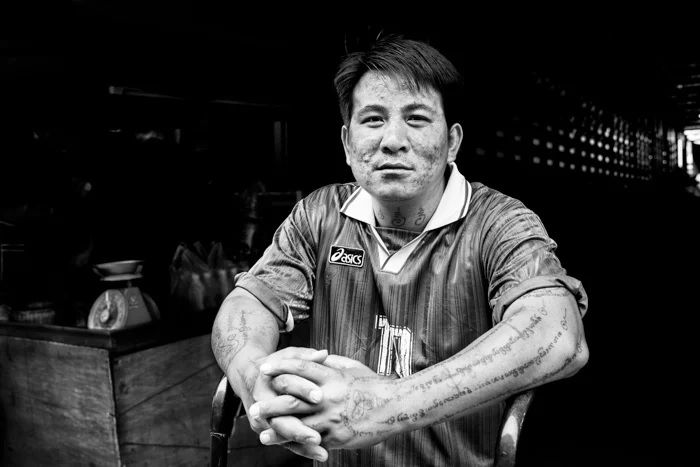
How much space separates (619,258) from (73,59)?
7.54m

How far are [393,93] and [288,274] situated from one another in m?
0.62

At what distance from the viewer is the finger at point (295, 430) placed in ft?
3.94

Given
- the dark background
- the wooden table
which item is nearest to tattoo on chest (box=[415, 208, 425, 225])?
the wooden table

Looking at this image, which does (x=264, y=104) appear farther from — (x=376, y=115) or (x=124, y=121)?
(x=376, y=115)

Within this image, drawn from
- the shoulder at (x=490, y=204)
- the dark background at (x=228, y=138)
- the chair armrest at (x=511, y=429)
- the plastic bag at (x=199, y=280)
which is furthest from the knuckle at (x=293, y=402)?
the dark background at (x=228, y=138)

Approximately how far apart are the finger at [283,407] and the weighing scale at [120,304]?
158 centimetres

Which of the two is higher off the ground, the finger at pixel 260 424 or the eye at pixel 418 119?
the eye at pixel 418 119

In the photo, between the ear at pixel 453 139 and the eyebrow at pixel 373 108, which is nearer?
the eyebrow at pixel 373 108

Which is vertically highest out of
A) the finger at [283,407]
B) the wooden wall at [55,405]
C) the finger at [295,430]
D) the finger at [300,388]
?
the finger at [300,388]

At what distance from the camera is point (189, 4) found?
3666mm

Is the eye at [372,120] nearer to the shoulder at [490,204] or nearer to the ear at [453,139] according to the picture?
the ear at [453,139]

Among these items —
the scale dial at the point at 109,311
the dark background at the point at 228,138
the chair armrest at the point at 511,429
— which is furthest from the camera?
the dark background at the point at 228,138

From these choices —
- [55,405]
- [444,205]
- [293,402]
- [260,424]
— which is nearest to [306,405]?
[293,402]

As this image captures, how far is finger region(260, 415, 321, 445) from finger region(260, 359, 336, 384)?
0.31 feet
